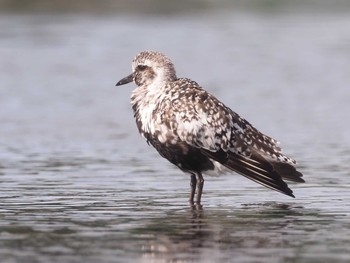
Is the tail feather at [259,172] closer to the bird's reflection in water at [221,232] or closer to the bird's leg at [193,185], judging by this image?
the bird's reflection in water at [221,232]

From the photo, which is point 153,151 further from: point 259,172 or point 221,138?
point 259,172

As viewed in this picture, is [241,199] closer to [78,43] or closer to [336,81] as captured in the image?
[336,81]

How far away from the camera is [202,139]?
41.3ft

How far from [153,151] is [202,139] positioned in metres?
4.13

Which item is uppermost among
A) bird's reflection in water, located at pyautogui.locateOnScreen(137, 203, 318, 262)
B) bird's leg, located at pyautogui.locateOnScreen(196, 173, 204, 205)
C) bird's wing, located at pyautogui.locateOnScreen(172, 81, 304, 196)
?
bird's wing, located at pyautogui.locateOnScreen(172, 81, 304, 196)

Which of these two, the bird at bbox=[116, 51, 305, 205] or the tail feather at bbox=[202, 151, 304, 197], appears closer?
the tail feather at bbox=[202, 151, 304, 197]

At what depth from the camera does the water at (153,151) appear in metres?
10.3

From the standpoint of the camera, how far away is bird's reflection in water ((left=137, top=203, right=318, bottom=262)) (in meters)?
9.78

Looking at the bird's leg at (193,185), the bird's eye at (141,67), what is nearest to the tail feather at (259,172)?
the bird's leg at (193,185)

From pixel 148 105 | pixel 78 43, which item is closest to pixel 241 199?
pixel 148 105

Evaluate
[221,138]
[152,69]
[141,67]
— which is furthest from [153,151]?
[221,138]

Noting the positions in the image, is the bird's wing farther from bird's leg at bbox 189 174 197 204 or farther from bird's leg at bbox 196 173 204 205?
bird's leg at bbox 189 174 197 204

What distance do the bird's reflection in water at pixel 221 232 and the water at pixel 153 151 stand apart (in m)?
0.02

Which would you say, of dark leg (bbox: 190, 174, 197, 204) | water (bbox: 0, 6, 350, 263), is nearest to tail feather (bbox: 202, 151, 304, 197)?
water (bbox: 0, 6, 350, 263)
